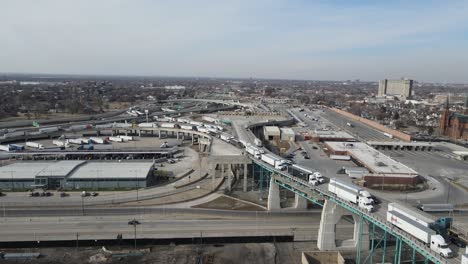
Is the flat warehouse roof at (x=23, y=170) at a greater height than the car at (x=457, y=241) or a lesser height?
lesser

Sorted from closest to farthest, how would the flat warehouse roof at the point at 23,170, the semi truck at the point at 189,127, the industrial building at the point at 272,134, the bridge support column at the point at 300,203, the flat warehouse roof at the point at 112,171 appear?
the bridge support column at the point at 300,203 < the flat warehouse roof at the point at 23,170 < the flat warehouse roof at the point at 112,171 < the industrial building at the point at 272,134 < the semi truck at the point at 189,127

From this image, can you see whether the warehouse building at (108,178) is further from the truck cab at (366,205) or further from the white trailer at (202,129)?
the truck cab at (366,205)


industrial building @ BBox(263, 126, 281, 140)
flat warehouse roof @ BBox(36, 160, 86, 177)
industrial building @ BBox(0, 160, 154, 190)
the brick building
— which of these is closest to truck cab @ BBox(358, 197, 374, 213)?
industrial building @ BBox(0, 160, 154, 190)

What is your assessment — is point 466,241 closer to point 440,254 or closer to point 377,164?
point 440,254

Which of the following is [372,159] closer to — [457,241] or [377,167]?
[377,167]

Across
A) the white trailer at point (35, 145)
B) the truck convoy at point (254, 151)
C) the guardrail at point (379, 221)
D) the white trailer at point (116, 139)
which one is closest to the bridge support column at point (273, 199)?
the guardrail at point (379, 221)

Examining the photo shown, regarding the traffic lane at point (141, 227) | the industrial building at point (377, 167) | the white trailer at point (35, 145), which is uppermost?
the industrial building at point (377, 167)

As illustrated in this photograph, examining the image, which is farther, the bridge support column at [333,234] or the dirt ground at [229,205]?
the dirt ground at [229,205]

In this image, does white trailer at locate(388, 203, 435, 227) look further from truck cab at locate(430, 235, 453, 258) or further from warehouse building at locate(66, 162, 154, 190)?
warehouse building at locate(66, 162, 154, 190)
